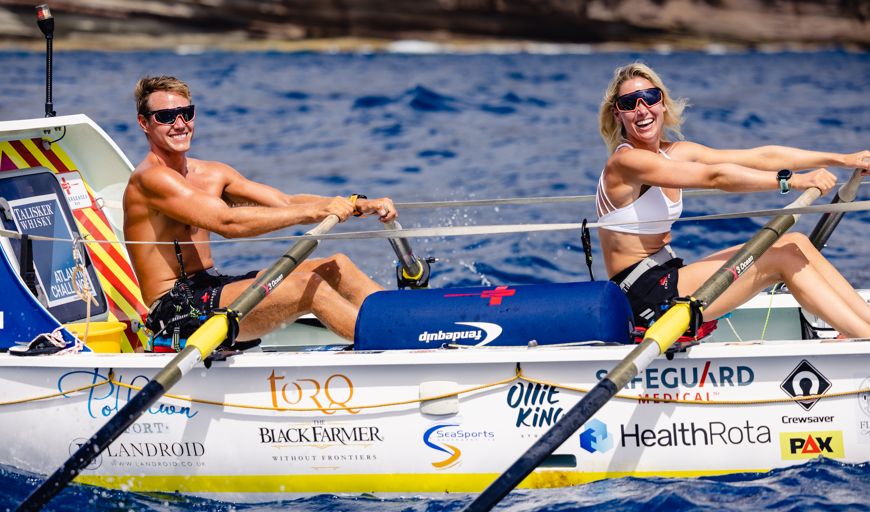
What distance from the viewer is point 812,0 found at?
114ft

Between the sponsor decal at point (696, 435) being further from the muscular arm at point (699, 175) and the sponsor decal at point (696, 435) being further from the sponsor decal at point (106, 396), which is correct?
the sponsor decal at point (106, 396)

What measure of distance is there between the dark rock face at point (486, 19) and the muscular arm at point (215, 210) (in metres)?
29.9

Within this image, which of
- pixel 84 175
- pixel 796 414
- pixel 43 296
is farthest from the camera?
pixel 84 175

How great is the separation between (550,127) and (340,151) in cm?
370

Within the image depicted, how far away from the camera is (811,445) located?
18.0ft

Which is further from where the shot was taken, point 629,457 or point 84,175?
point 84,175

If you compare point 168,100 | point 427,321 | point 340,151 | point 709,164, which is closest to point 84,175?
point 168,100

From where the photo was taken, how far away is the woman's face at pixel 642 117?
238 inches

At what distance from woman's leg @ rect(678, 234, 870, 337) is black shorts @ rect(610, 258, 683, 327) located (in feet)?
0.59

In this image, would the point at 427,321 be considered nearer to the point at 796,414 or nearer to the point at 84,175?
the point at 796,414

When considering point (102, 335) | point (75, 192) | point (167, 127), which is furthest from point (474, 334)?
point (75, 192)

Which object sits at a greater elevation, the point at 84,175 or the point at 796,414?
the point at 84,175

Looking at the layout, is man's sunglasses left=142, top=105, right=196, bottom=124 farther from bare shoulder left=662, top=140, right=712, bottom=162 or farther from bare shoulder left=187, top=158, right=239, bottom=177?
bare shoulder left=662, top=140, right=712, bottom=162

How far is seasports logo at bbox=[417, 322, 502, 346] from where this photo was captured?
571cm
